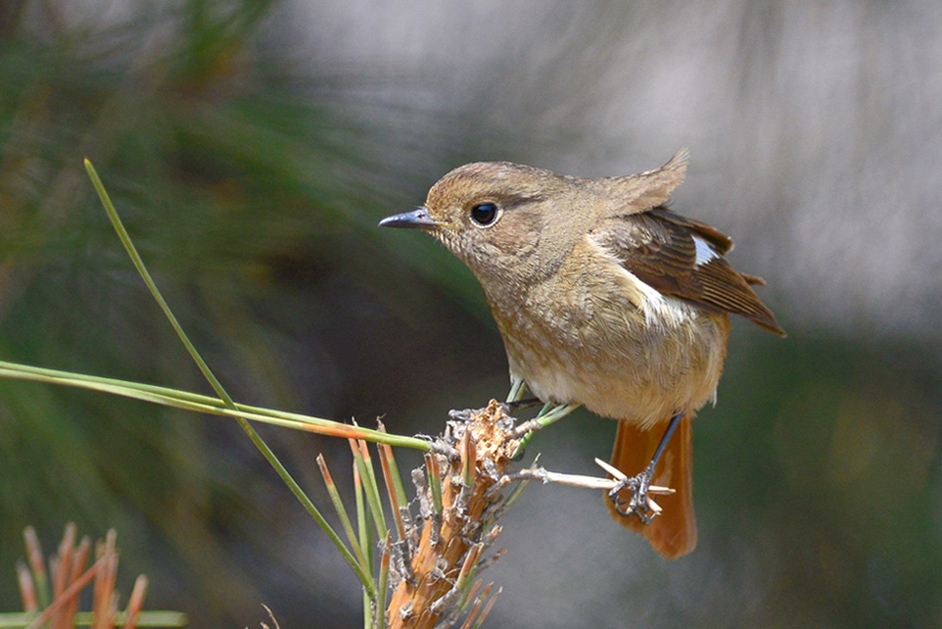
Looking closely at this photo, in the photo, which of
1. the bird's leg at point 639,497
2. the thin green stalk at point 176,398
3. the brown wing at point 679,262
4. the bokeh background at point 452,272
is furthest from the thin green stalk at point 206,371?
the brown wing at point 679,262

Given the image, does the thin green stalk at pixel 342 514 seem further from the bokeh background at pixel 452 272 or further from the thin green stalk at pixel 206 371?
the bokeh background at pixel 452 272

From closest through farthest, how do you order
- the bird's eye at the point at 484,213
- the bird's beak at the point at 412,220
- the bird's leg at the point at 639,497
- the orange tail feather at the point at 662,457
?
the bird's leg at the point at 639,497 < the bird's beak at the point at 412,220 < the bird's eye at the point at 484,213 < the orange tail feather at the point at 662,457

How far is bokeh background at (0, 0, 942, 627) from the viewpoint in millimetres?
1609

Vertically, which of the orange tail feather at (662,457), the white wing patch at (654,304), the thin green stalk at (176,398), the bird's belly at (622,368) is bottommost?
the thin green stalk at (176,398)

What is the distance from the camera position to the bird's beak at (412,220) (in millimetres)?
1557

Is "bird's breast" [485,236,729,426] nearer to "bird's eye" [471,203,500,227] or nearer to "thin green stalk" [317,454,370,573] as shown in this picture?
"bird's eye" [471,203,500,227]

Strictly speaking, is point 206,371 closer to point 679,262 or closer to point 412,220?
point 412,220

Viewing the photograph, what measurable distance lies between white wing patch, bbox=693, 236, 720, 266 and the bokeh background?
0.38m

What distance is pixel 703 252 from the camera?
6.17 feet

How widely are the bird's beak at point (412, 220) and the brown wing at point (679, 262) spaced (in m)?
0.34

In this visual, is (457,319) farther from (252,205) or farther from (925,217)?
(925,217)

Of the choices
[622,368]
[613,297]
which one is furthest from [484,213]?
[622,368]

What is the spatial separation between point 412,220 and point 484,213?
18cm

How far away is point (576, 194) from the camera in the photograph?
179 cm
